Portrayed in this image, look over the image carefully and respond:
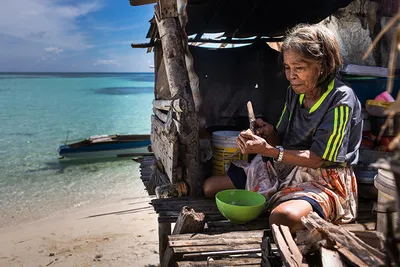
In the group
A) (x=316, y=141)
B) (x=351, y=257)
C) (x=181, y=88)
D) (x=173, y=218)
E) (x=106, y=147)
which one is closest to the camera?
(x=351, y=257)

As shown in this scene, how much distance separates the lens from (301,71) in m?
2.63

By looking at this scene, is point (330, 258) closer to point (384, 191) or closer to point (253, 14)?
point (384, 191)

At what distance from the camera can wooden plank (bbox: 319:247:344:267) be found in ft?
4.54

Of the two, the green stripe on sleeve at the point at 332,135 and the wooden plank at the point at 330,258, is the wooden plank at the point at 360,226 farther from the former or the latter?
the wooden plank at the point at 330,258

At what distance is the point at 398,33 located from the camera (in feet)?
2.35

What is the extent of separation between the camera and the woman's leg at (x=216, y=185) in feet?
11.0

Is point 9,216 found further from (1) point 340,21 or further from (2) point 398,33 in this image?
(2) point 398,33

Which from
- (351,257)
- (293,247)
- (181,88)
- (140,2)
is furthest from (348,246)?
(140,2)

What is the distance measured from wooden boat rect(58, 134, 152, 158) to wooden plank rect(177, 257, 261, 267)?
444 inches

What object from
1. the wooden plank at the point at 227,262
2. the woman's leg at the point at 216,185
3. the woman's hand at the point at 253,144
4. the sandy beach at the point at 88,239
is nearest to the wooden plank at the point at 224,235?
the wooden plank at the point at 227,262

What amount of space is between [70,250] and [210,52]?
4.81m

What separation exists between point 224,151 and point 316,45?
1.65 m

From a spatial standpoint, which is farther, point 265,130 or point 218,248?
point 265,130

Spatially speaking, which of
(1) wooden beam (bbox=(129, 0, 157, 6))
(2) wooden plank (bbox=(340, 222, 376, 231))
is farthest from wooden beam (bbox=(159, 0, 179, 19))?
(2) wooden plank (bbox=(340, 222, 376, 231))
